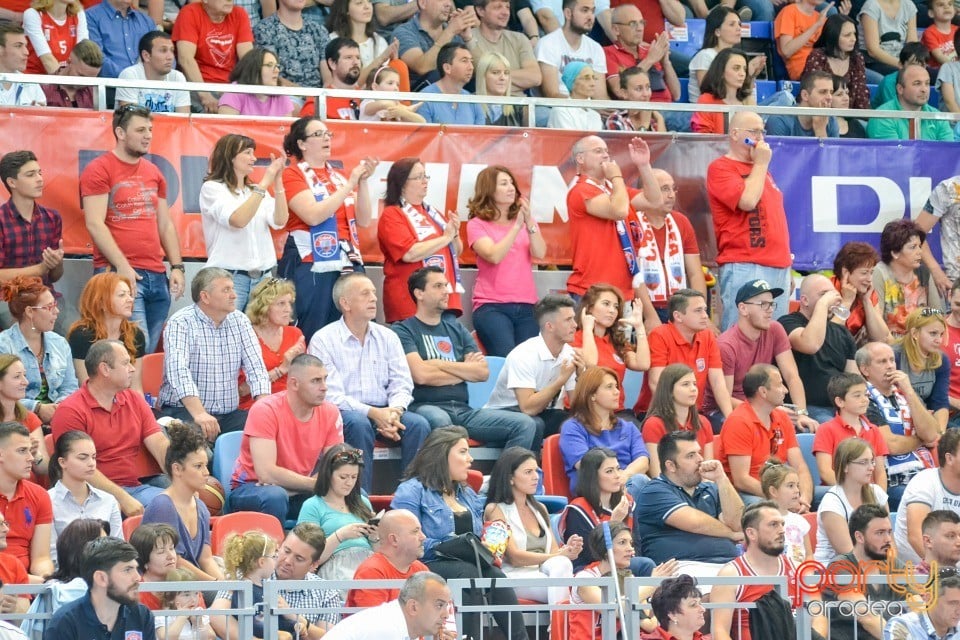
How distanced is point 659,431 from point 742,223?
2.44 meters

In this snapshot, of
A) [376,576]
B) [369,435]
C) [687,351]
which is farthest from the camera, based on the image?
[687,351]

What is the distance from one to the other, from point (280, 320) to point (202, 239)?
4.25 ft

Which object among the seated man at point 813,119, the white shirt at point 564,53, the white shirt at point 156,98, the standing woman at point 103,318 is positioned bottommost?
the standing woman at point 103,318

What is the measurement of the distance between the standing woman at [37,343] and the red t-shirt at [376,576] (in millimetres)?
2403

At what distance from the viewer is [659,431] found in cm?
Answer: 1018

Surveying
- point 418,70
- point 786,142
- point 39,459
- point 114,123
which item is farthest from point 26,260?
point 786,142

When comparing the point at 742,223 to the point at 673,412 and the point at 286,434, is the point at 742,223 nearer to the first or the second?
the point at 673,412

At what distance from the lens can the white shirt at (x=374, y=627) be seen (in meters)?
7.05

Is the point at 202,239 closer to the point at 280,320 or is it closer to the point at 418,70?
the point at 280,320

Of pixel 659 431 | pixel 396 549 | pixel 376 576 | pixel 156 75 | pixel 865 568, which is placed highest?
pixel 156 75

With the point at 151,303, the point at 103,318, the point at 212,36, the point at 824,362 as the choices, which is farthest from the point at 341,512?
the point at 212,36

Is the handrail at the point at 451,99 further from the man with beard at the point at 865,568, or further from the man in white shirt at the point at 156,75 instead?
the man with beard at the point at 865,568

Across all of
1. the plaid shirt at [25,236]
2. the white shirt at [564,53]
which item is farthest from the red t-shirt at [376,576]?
the white shirt at [564,53]

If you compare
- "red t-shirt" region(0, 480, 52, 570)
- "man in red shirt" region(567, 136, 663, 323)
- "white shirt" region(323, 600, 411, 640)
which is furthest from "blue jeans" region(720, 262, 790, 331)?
"white shirt" region(323, 600, 411, 640)
